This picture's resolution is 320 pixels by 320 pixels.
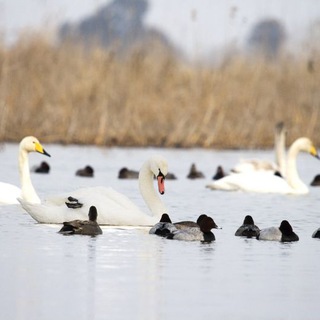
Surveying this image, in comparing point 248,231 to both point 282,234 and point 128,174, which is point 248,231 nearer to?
point 282,234

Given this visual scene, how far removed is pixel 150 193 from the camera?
11906mm

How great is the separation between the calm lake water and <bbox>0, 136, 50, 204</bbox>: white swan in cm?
12

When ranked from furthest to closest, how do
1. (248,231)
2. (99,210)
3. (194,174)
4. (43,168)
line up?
(43,168)
(194,174)
(99,210)
(248,231)

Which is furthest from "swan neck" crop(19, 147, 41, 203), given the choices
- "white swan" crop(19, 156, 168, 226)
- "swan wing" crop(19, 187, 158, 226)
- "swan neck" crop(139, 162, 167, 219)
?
"swan neck" crop(139, 162, 167, 219)

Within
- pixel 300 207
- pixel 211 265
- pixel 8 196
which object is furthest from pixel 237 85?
pixel 211 265

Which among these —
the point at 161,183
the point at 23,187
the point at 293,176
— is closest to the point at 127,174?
the point at 293,176

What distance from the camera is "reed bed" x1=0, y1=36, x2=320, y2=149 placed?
24.2 meters

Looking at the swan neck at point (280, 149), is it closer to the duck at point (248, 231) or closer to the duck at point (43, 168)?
the duck at point (43, 168)

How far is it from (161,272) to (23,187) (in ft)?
16.3

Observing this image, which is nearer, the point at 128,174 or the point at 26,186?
the point at 26,186

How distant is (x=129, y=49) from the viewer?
84.2ft

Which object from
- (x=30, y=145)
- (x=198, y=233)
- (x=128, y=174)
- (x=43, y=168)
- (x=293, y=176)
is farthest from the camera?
(x=43, y=168)

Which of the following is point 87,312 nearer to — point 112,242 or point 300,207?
point 112,242

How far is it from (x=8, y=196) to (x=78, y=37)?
12095mm
